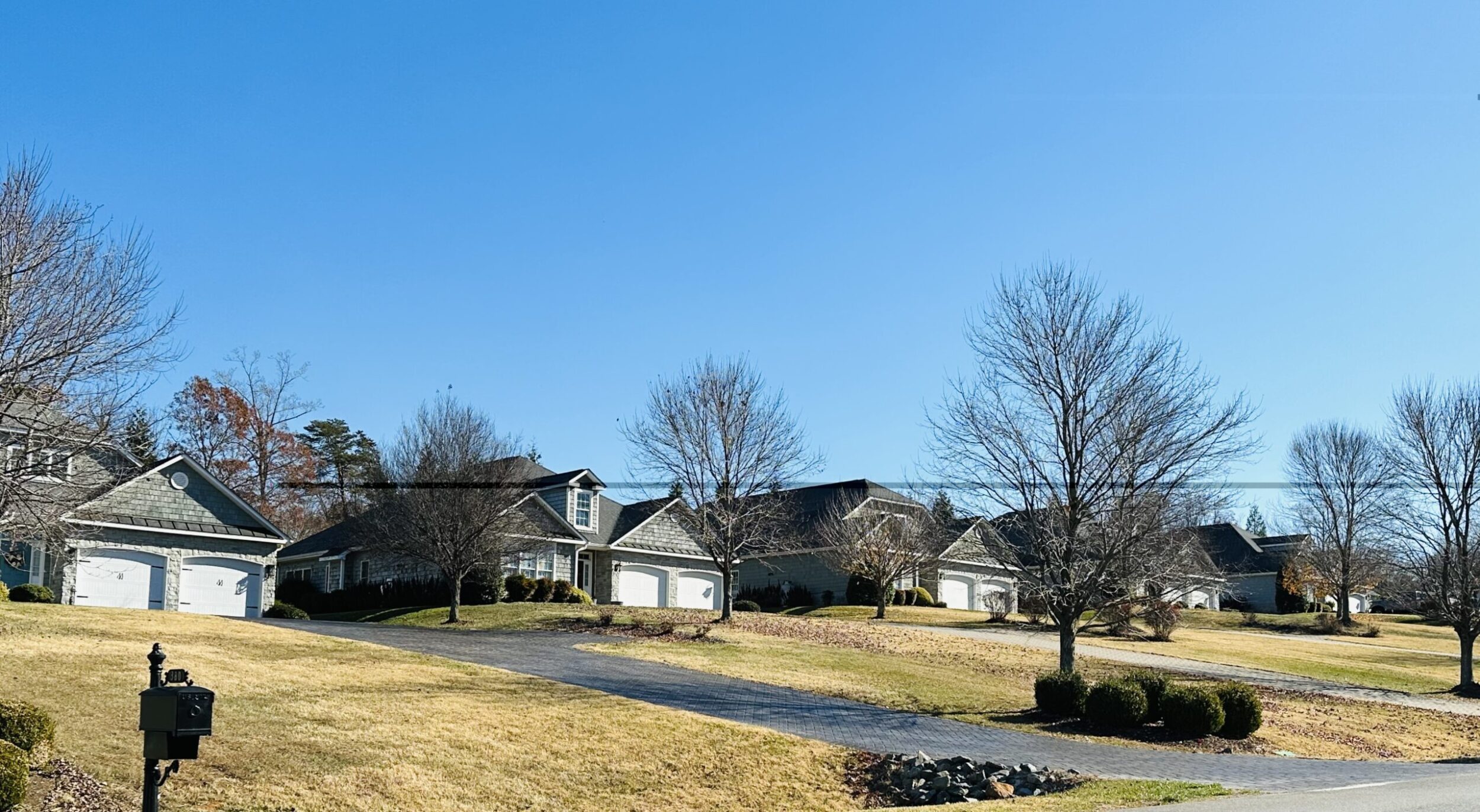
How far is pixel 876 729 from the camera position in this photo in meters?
19.5

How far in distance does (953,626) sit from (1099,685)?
822 inches

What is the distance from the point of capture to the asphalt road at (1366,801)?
483 inches

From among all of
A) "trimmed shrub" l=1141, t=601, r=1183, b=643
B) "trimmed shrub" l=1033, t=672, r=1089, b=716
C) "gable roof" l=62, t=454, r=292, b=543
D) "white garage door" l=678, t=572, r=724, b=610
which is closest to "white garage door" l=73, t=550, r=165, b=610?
"gable roof" l=62, t=454, r=292, b=543

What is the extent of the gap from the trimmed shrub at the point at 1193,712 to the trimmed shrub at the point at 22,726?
1717 cm

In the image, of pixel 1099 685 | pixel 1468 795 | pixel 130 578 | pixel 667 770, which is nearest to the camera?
pixel 1468 795

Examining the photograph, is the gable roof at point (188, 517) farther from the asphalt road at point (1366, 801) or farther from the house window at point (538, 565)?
the asphalt road at point (1366, 801)

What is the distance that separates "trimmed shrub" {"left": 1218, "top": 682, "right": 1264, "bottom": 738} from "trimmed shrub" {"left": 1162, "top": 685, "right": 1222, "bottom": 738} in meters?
0.18

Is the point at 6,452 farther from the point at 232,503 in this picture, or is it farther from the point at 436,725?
the point at 232,503

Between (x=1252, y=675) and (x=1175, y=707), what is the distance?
1257cm

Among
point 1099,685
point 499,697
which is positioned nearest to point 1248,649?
point 1099,685

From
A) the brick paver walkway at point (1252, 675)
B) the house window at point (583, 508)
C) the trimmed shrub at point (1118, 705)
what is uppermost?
the house window at point (583, 508)

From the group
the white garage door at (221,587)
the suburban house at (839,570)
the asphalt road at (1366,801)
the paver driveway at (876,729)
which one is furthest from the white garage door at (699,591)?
the asphalt road at (1366,801)

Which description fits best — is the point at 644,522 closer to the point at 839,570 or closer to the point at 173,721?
the point at 839,570

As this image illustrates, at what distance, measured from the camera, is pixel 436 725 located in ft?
54.4
